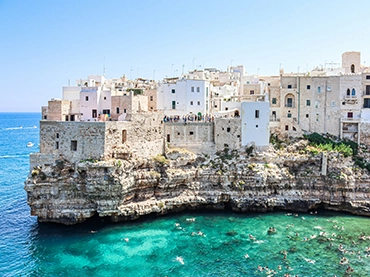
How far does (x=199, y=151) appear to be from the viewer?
35.2 metres

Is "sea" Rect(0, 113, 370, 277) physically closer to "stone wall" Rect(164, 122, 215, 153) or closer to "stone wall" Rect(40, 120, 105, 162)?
"stone wall" Rect(40, 120, 105, 162)

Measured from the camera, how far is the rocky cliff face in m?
28.7

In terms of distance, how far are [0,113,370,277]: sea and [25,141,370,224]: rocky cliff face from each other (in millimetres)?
1070

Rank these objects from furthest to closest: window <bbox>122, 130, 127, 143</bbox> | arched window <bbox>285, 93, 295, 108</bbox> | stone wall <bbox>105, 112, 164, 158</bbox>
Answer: arched window <bbox>285, 93, 295, 108</bbox> → window <bbox>122, 130, 127, 143</bbox> → stone wall <bbox>105, 112, 164, 158</bbox>

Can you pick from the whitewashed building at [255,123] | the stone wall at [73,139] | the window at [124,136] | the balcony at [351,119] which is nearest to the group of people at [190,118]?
the whitewashed building at [255,123]

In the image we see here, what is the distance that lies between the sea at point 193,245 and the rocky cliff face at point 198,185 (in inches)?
42.1

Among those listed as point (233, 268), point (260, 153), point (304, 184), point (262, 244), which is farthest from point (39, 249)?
point (304, 184)

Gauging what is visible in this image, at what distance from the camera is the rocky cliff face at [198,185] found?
28.7m

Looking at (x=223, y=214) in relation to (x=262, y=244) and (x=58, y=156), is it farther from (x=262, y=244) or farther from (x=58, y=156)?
(x=58, y=156)

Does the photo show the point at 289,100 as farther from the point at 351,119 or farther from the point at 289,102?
the point at 351,119

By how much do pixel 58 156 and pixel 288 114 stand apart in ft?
76.7

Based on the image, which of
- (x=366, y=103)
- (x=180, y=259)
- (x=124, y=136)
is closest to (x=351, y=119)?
(x=366, y=103)

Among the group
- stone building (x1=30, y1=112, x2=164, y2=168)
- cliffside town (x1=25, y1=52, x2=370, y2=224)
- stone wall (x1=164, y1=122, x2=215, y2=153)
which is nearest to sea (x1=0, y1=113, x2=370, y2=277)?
cliffside town (x1=25, y1=52, x2=370, y2=224)

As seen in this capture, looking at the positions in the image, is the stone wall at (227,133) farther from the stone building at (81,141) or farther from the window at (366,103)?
the window at (366,103)
